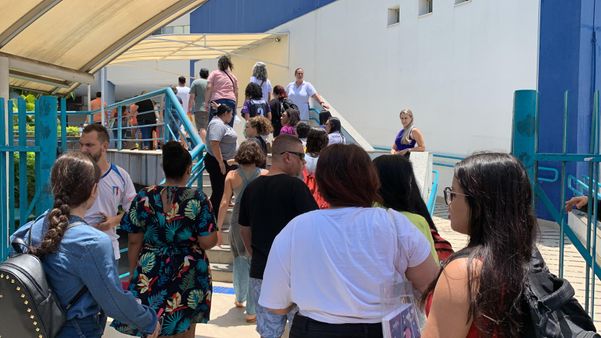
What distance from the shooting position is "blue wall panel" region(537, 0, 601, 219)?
374 inches

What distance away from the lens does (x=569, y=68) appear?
9.68m

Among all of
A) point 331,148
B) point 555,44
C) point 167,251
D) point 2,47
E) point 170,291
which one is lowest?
point 170,291

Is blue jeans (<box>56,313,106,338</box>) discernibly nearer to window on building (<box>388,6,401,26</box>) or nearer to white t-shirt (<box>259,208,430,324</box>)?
white t-shirt (<box>259,208,430,324</box>)

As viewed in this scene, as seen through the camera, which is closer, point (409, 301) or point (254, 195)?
point (409, 301)

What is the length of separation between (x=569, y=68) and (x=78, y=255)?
9.25 m

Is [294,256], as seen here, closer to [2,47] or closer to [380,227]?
[380,227]

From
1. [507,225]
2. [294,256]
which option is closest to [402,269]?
[294,256]

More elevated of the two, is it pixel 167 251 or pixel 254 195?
pixel 254 195

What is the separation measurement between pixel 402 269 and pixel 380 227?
7.7 inches

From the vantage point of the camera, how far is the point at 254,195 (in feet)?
12.3

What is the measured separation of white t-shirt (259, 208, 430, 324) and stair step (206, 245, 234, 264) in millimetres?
4447

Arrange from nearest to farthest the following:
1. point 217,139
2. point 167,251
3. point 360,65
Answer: point 167,251 < point 217,139 < point 360,65

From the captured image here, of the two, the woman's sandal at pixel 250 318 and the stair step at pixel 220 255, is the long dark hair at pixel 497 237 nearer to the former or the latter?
the woman's sandal at pixel 250 318

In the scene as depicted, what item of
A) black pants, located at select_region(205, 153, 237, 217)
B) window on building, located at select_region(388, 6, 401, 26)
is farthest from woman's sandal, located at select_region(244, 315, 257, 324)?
window on building, located at select_region(388, 6, 401, 26)
